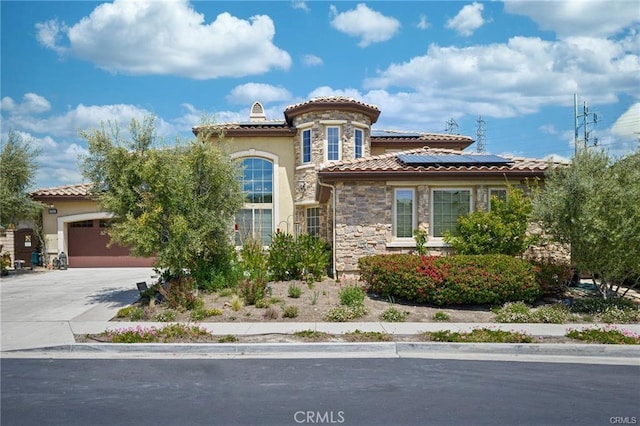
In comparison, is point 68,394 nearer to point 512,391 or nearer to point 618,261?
point 512,391

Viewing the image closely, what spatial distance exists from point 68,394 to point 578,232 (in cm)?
1073

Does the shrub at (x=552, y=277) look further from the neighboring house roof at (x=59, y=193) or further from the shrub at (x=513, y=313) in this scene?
the neighboring house roof at (x=59, y=193)

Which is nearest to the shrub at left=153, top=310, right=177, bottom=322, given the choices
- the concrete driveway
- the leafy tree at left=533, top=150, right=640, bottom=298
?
the concrete driveway

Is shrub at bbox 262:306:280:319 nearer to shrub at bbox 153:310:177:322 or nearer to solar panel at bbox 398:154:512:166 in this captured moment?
shrub at bbox 153:310:177:322

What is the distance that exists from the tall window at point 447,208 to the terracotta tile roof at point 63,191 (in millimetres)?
15781

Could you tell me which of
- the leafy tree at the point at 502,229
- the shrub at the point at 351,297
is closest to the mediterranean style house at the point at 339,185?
the leafy tree at the point at 502,229

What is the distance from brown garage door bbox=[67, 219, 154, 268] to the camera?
24.1 meters

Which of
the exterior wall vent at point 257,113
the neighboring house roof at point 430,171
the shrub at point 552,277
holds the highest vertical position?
the exterior wall vent at point 257,113

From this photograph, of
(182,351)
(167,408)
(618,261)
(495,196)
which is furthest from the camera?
(495,196)

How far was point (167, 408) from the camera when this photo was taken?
20.4 ft

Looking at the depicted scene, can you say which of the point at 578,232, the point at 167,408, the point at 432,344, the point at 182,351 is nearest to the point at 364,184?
the point at 578,232

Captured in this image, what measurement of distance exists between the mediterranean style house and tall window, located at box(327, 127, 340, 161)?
0.14 ft

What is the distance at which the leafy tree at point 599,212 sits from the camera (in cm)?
1158

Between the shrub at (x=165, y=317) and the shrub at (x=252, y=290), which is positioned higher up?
the shrub at (x=252, y=290)
